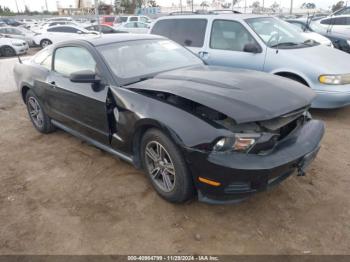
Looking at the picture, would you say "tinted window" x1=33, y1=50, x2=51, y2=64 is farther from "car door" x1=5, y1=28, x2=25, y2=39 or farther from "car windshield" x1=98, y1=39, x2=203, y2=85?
"car door" x1=5, y1=28, x2=25, y2=39

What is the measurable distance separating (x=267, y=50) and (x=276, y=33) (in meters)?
0.68

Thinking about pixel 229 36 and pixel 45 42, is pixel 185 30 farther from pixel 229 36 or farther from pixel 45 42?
pixel 45 42

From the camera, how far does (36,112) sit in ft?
→ 15.8

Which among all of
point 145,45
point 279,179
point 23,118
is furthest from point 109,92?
point 23,118

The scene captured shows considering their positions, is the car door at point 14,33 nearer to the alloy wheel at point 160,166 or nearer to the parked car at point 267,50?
the parked car at point 267,50

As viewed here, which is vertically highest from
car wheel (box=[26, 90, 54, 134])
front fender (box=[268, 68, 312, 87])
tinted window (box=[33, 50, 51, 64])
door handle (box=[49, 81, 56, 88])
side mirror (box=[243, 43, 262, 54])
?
tinted window (box=[33, 50, 51, 64])

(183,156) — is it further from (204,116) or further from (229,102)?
(229,102)

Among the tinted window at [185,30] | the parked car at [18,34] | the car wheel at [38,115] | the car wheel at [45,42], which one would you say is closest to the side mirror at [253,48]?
the tinted window at [185,30]

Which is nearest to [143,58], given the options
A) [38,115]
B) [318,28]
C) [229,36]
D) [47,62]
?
[47,62]

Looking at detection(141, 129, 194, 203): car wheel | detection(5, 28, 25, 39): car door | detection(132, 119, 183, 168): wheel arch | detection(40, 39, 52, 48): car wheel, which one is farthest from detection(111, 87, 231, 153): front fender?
detection(5, 28, 25, 39): car door

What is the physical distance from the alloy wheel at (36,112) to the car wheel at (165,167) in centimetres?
254

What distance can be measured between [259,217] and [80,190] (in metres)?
1.90

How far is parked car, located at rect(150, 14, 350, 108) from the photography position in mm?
4656

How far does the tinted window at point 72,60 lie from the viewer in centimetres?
348
